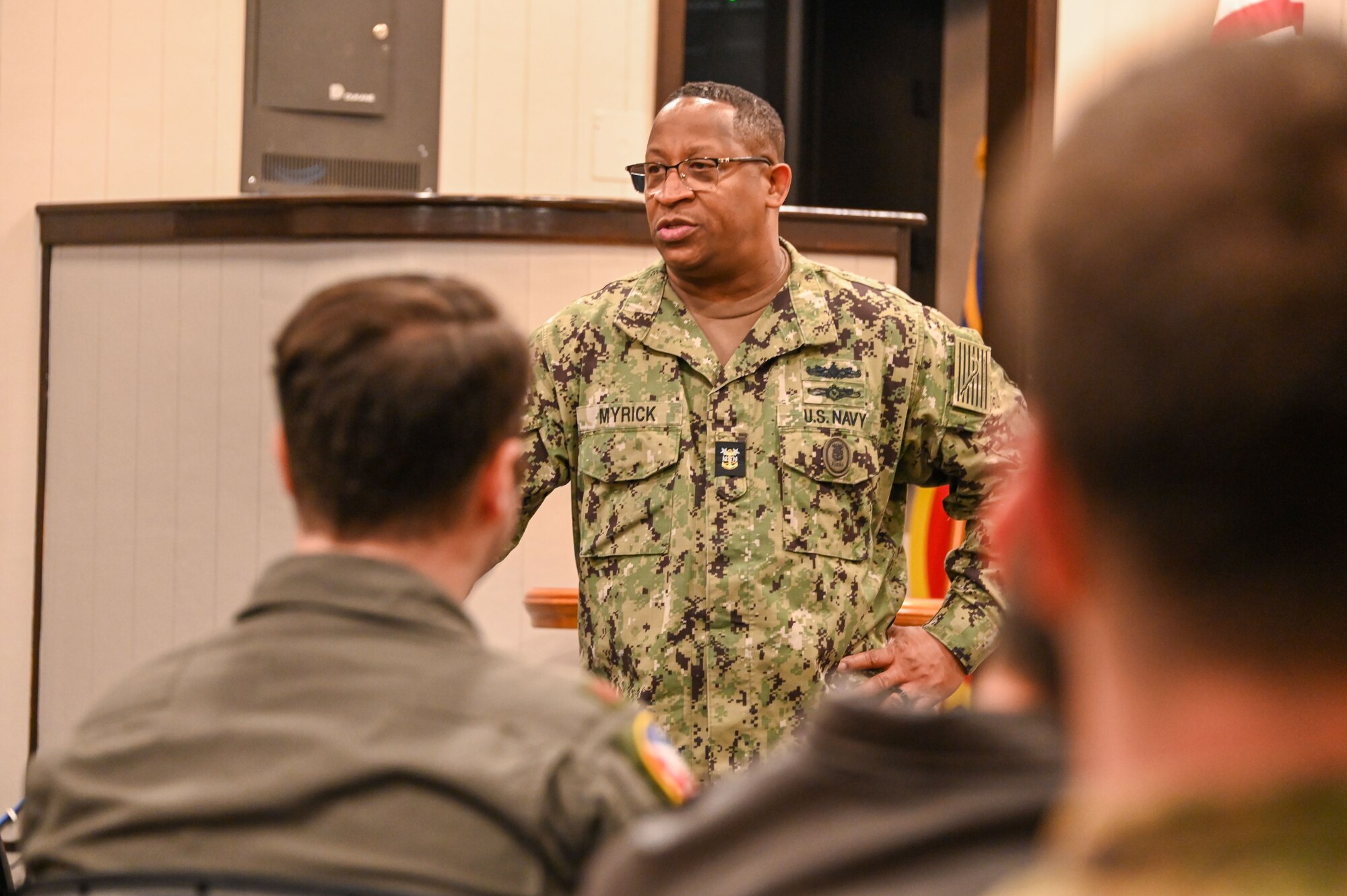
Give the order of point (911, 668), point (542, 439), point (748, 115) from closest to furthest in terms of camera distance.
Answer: point (911, 668) < point (542, 439) < point (748, 115)

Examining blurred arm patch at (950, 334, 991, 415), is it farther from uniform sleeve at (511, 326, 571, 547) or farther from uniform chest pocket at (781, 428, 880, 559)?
uniform sleeve at (511, 326, 571, 547)

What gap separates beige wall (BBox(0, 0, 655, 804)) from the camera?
3916 mm

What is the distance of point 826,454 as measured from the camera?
226cm

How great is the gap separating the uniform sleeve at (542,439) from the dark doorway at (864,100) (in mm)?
3837

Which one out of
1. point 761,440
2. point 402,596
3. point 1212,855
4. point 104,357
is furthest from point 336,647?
point 104,357

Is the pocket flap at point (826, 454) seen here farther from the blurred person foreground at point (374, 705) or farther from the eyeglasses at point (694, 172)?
the blurred person foreground at point (374, 705)

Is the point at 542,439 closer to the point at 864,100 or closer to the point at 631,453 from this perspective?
the point at 631,453

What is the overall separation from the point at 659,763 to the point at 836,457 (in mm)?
1287

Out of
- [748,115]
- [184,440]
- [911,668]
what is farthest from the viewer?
[184,440]

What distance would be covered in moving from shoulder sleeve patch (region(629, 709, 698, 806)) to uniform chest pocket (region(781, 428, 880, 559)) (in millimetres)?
1211

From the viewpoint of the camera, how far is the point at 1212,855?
425 mm

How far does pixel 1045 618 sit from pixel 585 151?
3.83m

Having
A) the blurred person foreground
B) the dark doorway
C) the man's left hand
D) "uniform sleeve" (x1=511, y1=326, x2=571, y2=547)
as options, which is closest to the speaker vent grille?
"uniform sleeve" (x1=511, y1=326, x2=571, y2=547)

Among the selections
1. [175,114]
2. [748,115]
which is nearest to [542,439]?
[748,115]
